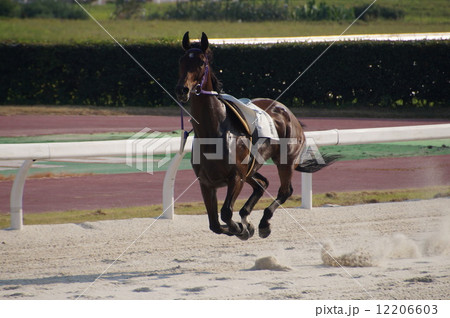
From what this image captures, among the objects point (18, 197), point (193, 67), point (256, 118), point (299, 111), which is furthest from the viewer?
point (299, 111)

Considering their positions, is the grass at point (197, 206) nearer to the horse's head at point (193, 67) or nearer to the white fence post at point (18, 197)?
the white fence post at point (18, 197)

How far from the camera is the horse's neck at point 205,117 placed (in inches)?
207

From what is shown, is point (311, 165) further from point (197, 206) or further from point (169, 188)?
point (197, 206)

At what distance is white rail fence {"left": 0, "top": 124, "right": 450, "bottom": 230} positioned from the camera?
6.64m

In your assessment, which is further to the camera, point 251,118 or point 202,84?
point 251,118

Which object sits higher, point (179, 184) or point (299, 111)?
point (179, 184)

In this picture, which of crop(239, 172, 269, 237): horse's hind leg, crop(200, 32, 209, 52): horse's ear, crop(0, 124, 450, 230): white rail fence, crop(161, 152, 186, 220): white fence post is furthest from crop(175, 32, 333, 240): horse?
crop(161, 152, 186, 220): white fence post

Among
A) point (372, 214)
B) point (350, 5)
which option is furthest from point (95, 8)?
point (372, 214)

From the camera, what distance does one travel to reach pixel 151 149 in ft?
24.1

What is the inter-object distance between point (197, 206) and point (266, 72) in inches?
427

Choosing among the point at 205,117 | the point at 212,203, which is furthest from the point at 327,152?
the point at 205,117

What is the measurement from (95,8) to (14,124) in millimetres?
19673

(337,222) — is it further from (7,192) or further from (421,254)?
(7,192)

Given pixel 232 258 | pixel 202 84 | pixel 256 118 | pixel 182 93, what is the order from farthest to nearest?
pixel 232 258
pixel 256 118
pixel 202 84
pixel 182 93
